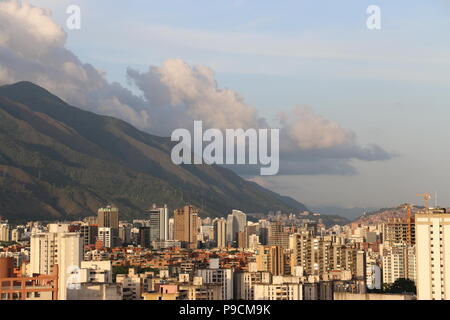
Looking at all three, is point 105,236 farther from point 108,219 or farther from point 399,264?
point 399,264

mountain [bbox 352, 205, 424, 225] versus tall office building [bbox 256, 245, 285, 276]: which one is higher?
mountain [bbox 352, 205, 424, 225]

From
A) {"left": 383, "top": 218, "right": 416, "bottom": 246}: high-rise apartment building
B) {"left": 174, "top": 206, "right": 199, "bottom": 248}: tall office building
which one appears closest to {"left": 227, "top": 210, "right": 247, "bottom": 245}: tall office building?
{"left": 174, "top": 206, "right": 199, "bottom": 248}: tall office building

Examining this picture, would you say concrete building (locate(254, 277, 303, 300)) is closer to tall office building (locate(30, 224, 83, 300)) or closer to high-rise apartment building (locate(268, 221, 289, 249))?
tall office building (locate(30, 224, 83, 300))

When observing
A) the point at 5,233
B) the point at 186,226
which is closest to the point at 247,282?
the point at 5,233

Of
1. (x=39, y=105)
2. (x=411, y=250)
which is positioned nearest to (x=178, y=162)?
(x=39, y=105)

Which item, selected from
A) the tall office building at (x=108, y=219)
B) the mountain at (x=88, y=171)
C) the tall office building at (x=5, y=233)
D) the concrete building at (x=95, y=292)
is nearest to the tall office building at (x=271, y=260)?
the concrete building at (x=95, y=292)

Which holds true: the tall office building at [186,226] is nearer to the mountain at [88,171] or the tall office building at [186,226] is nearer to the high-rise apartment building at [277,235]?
the high-rise apartment building at [277,235]

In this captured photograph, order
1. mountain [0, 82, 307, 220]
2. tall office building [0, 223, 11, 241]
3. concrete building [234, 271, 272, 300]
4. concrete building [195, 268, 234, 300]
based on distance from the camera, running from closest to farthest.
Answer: concrete building [234, 271, 272, 300] → concrete building [195, 268, 234, 300] → tall office building [0, 223, 11, 241] → mountain [0, 82, 307, 220]
